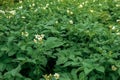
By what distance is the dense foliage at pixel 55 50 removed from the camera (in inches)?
103

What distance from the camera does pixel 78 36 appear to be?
317 centimetres

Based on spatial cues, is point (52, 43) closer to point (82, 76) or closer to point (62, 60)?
point (62, 60)

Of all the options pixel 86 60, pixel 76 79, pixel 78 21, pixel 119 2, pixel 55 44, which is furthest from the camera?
pixel 119 2

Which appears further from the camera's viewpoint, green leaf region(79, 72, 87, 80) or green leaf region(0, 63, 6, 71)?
green leaf region(0, 63, 6, 71)

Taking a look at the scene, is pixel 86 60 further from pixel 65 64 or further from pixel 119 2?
pixel 119 2

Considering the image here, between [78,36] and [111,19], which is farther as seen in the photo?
[111,19]

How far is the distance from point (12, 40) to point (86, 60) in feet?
2.57

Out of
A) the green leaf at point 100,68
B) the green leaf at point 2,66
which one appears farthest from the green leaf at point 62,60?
the green leaf at point 2,66

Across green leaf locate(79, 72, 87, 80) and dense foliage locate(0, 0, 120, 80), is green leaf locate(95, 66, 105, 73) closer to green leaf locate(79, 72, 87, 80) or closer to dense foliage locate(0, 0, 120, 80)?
dense foliage locate(0, 0, 120, 80)

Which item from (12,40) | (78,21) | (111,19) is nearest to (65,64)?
(12,40)

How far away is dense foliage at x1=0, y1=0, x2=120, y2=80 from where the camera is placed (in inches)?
103

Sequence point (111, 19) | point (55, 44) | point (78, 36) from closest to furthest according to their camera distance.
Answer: point (55, 44), point (78, 36), point (111, 19)

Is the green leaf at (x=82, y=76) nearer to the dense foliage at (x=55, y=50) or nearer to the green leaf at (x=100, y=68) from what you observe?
the dense foliage at (x=55, y=50)

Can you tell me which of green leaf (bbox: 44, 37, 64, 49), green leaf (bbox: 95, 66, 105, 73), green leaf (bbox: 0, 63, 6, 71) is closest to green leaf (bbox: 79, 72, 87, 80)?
green leaf (bbox: 95, 66, 105, 73)
